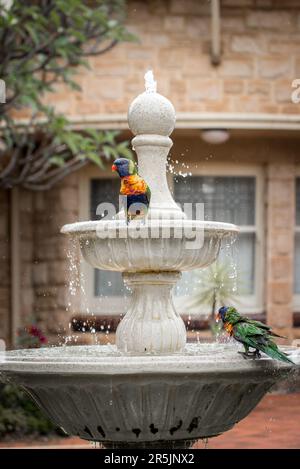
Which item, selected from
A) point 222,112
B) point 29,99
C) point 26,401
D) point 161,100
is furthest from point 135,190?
point 222,112

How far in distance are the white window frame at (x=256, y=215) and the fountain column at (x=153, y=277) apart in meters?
6.98

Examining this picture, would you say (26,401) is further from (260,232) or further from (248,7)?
(248,7)

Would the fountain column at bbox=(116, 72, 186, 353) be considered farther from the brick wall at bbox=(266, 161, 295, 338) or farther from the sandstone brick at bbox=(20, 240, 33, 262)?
the sandstone brick at bbox=(20, 240, 33, 262)

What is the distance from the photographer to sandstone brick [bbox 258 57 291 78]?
1373 centimetres

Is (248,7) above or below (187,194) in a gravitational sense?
above

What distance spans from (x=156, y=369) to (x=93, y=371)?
32 centimetres

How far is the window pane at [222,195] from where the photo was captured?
46.1 ft

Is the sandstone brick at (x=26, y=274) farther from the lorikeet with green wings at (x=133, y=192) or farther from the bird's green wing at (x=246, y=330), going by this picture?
the bird's green wing at (x=246, y=330)

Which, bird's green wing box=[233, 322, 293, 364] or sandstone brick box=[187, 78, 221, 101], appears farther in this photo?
sandstone brick box=[187, 78, 221, 101]

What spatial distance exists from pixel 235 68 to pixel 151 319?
7671 mm

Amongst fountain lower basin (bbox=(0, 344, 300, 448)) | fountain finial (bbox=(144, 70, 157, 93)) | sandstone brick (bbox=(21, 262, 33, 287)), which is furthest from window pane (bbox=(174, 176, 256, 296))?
fountain lower basin (bbox=(0, 344, 300, 448))

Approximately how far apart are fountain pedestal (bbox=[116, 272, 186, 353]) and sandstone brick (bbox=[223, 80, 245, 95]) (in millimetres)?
7281

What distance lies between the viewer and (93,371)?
18.7 ft

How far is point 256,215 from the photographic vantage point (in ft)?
46.3
